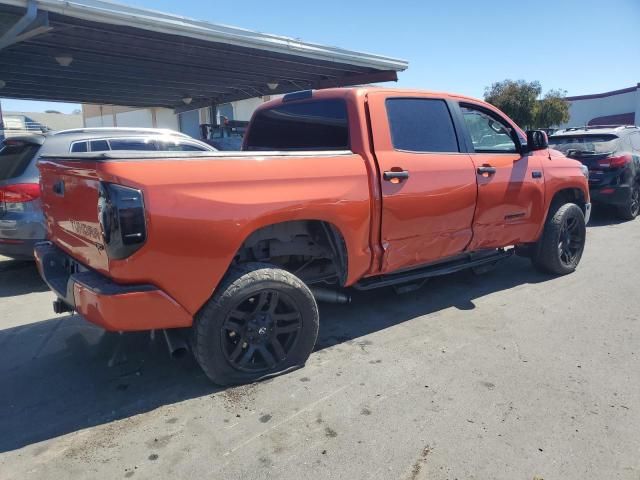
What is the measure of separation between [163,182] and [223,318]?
0.91 m

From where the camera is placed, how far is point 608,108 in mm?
32844

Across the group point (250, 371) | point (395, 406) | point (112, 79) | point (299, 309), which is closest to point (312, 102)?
point (299, 309)

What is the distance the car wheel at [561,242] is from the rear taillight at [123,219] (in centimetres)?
446

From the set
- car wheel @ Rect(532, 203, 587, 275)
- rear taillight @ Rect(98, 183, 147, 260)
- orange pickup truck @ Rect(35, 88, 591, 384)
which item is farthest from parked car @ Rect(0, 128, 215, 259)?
car wheel @ Rect(532, 203, 587, 275)

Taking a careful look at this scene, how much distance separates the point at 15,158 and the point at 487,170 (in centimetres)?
504

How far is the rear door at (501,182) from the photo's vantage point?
452 centimetres

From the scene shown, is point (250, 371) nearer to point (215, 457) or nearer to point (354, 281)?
point (215, 457)

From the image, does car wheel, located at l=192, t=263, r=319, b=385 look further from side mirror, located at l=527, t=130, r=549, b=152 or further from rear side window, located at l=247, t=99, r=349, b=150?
side mirror, located at l=527, t=130, r=549, b=152

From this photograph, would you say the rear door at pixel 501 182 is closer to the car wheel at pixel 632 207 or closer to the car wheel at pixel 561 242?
the car wheel at pixel 561 242

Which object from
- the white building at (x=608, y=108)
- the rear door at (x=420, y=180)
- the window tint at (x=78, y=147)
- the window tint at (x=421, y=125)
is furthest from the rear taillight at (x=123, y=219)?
the white building at (x=608, y=108)

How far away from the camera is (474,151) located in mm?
4516

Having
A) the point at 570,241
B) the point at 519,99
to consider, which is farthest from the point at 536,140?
the point at 519,99

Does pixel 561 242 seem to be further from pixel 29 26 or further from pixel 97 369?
pixel 29 26

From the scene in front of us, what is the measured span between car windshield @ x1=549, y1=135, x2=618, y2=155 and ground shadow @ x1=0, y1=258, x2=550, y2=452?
5.96 metres
